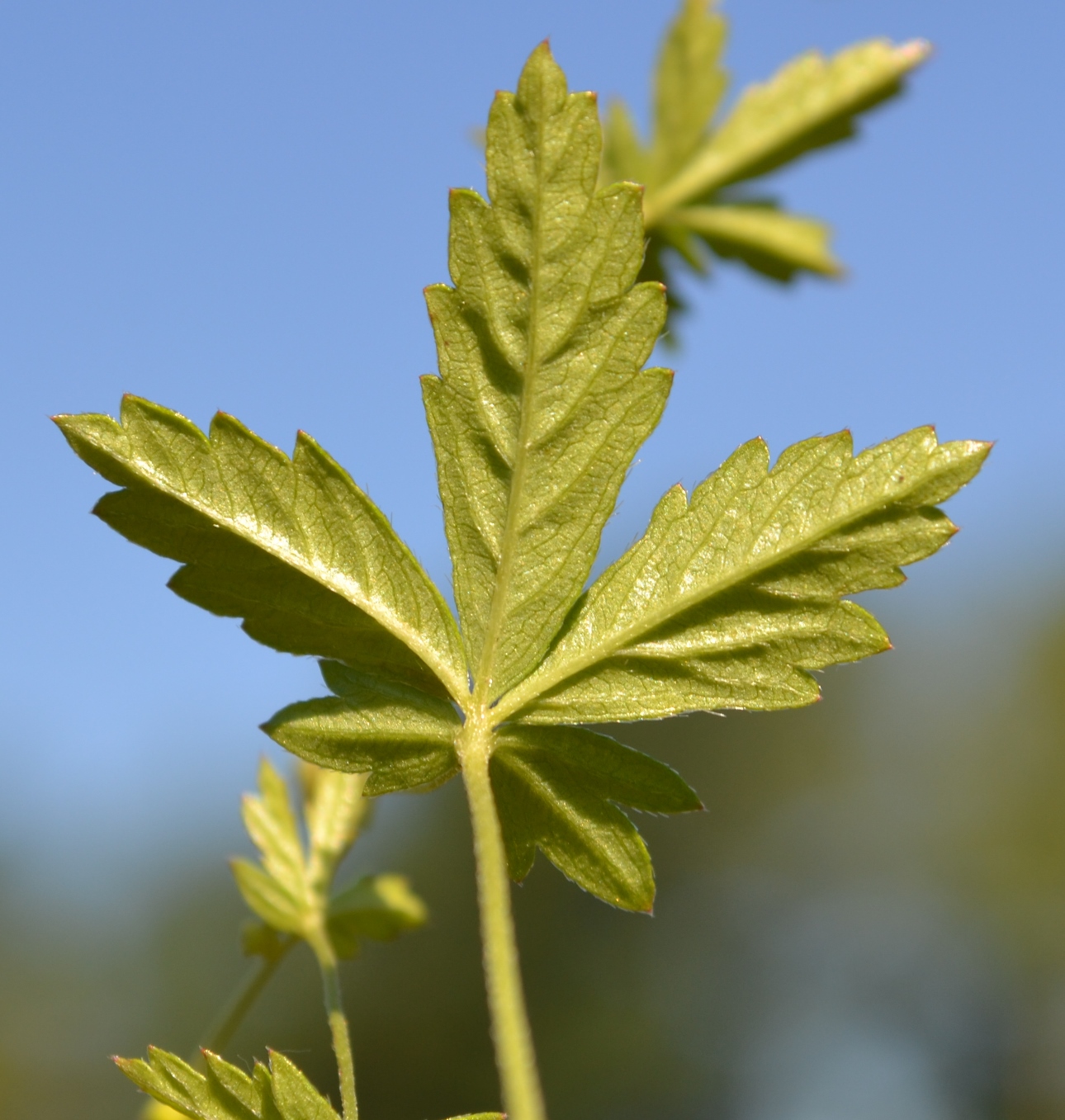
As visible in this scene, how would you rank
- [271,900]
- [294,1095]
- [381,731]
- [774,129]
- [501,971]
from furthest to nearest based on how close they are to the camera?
[774,129], [271,900], [381,731], [294,1095], [501,971]

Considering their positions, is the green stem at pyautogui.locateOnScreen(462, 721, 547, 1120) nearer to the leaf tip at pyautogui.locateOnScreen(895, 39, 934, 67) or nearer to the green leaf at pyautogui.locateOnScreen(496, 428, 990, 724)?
the green leaf at pyautogui.locateOnScreen(496, 428, 990, 724)

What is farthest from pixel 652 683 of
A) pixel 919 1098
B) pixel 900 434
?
pixel 919 1098

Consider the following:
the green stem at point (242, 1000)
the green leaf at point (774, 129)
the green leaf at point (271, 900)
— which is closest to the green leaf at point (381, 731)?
the green leaf at point (271, 900)

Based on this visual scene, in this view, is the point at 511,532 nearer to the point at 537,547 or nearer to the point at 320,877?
the point at 537,547

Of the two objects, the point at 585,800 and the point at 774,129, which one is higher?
the point at 774,129

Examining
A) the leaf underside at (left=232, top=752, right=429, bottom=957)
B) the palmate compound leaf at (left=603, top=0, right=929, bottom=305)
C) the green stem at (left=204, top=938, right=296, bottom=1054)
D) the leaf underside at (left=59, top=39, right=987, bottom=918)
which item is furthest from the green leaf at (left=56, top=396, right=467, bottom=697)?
the palmate compound leaf at (left=603, top=0, right=929, bottom=305)

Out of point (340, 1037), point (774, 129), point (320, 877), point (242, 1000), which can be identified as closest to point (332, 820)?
point (320, 877)

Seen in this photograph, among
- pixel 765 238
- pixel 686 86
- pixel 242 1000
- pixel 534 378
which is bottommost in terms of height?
pixel 242 1000
